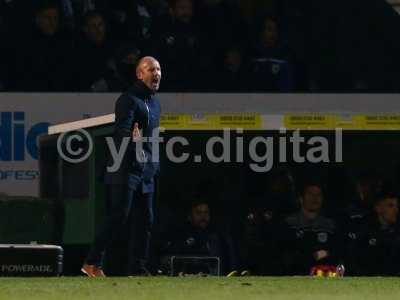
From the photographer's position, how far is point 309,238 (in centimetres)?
1437

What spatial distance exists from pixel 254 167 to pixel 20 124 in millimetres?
2235

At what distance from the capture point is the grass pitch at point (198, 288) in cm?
1058

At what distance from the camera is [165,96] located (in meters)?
15.8

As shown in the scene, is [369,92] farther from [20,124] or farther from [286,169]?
[20,124]

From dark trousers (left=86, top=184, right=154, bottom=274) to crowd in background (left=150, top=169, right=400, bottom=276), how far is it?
3.13 ft
